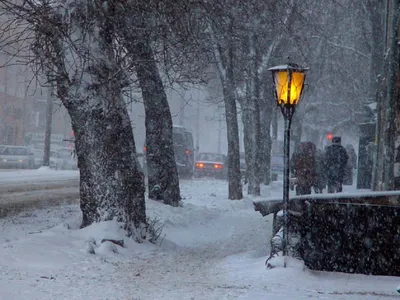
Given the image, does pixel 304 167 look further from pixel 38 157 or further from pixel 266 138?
pixel 38 157

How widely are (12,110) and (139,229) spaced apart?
161ft

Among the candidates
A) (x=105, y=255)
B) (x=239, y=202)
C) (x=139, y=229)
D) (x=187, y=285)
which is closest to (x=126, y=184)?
(x=139, y=229)

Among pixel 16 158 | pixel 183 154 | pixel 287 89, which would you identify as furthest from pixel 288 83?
pixel 16 158

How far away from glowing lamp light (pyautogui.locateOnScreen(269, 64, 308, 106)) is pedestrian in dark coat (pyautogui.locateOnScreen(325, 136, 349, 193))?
10.0 metres

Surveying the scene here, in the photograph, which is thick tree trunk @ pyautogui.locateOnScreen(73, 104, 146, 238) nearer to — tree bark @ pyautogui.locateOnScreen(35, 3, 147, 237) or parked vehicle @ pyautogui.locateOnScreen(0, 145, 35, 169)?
tree bark @ pyautogui.locateOnScreen(35, 3, 147, 237)

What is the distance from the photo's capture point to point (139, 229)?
11227 millimetres

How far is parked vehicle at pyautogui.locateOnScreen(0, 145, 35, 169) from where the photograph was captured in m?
41.9

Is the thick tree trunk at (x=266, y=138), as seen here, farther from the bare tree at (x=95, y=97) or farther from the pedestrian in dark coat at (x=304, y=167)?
the bare tree at (x=95, y=97)

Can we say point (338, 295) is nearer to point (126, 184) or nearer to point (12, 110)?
point (126, 184)

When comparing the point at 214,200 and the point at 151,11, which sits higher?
the point at 151,11

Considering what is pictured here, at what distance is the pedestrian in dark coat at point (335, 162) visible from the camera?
19.2 metres

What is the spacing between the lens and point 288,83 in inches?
373

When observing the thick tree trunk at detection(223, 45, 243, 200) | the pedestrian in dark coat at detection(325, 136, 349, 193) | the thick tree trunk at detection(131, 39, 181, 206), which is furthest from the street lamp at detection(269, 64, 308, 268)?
the thick tree trunk at detection(223, 45, 243, 200)

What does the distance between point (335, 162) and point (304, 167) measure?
111 centimetres
